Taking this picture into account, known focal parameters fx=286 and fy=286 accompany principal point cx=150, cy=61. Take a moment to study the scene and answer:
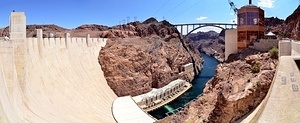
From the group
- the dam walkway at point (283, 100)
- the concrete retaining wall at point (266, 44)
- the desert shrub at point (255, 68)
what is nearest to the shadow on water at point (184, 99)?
the concrete retaining wall at point (266, 44)

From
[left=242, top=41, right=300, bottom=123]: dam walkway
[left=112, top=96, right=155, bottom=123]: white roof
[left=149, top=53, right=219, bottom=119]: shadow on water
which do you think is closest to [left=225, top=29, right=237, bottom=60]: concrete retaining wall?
[left=112, top=96, right=155, bottom=123]: white roof

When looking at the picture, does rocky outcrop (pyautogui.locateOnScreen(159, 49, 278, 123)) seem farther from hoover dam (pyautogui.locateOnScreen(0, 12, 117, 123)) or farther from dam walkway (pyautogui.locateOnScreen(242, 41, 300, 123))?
hoover dam (pyautogui.locateOnScreen(0, 12, 117, 123))

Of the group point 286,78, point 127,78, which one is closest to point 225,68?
point 286,78

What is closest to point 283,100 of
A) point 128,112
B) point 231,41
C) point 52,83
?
point 231,41

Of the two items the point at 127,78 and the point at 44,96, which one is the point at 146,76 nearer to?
the point at 127,78

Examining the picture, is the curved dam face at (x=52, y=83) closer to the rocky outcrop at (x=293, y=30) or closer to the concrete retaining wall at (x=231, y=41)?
the concrete retaining wall at (x=231, y=41)

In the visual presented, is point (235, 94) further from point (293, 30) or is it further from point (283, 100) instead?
point (293, 30)
